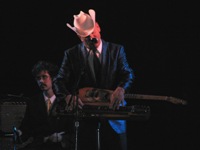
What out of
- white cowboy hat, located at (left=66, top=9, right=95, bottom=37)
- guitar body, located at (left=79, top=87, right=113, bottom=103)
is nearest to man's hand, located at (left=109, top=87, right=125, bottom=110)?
guitar body, located at (left=79, top=87, right=113, bottom=103)

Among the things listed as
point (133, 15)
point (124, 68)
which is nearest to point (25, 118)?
point (124, 68)

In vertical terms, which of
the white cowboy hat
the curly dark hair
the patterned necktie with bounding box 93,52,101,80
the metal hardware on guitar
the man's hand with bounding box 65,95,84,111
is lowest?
the metal hardware on guitar

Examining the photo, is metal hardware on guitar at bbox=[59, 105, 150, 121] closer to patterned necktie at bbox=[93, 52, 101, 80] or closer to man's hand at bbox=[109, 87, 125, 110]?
man's hand at bbox=[109, 87, 125, 110]

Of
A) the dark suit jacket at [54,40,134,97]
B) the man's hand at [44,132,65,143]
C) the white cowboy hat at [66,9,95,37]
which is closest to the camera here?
the white cowboy hat at [66,9,95,37]

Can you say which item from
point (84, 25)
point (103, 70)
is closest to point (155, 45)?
point (103, 70)

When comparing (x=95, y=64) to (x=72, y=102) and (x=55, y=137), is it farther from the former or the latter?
(x=55, y=137)

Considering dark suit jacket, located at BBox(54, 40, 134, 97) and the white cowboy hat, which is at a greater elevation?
the white cowboy hat

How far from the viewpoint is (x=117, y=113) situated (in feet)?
11.7

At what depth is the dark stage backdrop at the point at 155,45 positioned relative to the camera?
455 cm

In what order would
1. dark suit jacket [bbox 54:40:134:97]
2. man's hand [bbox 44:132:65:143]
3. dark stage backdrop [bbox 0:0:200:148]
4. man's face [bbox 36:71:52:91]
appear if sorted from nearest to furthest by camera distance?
dark suit jacket [bbox 54:40:134:97], man's hand [bbox 44:132:65:143], dark stage backdrop [bbox 0:0:200:148], man's face [bbox 36:71:52:91]

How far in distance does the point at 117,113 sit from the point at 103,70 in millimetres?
521

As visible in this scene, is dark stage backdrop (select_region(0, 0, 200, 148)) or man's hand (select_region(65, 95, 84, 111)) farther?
dark stage backdrop (select_region(0, 0, 200, 148))

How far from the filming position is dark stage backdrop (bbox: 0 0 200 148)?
4.55 m

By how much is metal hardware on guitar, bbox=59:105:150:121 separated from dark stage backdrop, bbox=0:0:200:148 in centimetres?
107
